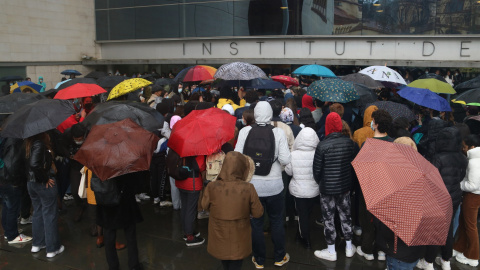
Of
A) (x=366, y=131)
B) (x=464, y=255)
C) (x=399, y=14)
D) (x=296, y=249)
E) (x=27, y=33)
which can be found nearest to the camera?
(x=464, y=255)

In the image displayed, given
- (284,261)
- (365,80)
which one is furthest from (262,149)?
(365,80)

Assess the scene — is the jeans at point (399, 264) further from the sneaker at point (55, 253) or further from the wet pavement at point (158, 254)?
the sneaker at point (55, 253)

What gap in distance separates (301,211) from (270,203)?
2.40 ft

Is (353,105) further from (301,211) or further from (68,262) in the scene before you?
(68,262)

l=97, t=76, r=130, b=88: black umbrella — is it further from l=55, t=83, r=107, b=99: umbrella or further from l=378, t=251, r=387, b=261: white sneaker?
l=378, t=251, r=387, b=261: white sneaker

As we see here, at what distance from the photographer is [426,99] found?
6.36 metres

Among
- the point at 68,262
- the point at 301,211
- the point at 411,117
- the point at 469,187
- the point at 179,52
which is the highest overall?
the point at 179,52

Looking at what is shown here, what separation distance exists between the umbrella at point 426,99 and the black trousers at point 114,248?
4932 mm

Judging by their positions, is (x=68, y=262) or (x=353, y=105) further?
(x=353, y=105)

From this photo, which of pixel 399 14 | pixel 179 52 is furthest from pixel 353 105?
pixel 179 52

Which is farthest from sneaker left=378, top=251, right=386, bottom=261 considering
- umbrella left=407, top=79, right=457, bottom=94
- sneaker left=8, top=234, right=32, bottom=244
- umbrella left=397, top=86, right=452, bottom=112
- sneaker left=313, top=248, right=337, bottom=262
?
sneaker left=8, top=234, right=32, bottom=244

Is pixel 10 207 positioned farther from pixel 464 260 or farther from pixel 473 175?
pixel 464 260

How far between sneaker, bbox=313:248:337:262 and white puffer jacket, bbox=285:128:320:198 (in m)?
0.80

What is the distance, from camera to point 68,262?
4.95 m
